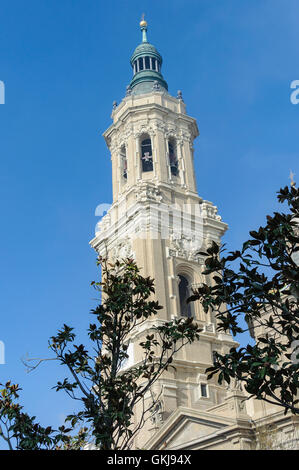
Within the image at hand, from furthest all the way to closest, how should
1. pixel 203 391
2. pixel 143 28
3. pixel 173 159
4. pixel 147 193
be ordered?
1. pixel 143 28
2. pixel 173 159
3. pixel 147 193
4. pixel 203 391

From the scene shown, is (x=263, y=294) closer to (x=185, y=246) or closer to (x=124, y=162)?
(x=185, y=246)

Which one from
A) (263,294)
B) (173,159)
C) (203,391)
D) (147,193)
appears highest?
(173,159)

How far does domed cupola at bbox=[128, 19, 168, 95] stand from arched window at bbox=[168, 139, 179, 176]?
5.35m

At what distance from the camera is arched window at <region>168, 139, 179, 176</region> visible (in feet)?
151

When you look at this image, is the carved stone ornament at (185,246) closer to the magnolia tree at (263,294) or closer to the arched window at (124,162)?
the arched window at (124,162)

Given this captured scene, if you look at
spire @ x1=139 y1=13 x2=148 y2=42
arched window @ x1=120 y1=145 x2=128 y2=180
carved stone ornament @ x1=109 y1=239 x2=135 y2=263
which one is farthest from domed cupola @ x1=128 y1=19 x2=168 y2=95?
carved stone ornament @ x1=109 y1=239 x2=135 y2=263

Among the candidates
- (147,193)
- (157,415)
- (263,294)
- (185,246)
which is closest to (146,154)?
(147,193)

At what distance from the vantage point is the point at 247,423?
2645cm

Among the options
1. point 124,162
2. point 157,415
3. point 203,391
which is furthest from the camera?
point 124,162

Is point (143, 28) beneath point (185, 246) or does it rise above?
above

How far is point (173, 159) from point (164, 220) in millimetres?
7371

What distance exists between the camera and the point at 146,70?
172 ft

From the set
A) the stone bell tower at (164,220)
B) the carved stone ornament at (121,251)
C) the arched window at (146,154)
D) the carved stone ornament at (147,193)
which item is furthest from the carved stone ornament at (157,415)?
the arched window at (146,154)
